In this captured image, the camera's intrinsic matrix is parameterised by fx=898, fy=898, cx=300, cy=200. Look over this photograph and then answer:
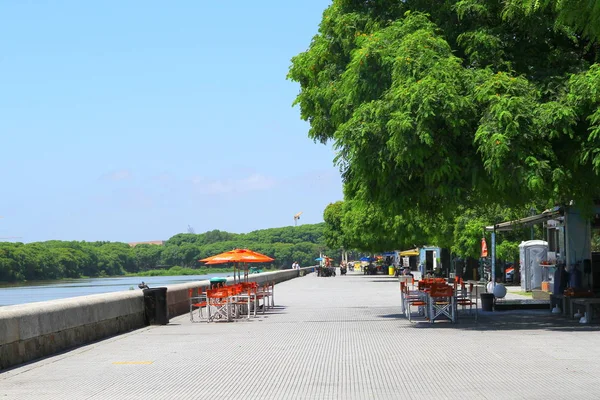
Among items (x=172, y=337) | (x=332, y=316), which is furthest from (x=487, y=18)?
(x=172, y=337)

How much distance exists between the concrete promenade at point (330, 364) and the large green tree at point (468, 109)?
3.25 m

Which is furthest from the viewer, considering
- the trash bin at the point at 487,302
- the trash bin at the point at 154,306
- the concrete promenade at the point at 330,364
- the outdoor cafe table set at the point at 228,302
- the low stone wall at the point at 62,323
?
the trash bin at the point at 487,302

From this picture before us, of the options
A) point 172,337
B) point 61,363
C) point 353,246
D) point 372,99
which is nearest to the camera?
point 61,363

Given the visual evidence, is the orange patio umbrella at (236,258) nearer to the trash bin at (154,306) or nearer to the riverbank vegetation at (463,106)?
the trash bin at (154,306)

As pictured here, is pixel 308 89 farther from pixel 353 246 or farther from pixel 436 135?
pixel 353 246

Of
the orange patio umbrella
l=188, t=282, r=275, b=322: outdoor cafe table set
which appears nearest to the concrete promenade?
l=188, t=282, r=275, b=322: outdoor cafe table set

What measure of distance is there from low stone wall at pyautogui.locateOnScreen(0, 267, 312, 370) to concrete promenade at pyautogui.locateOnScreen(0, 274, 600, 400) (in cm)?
36

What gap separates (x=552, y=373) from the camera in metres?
12.2

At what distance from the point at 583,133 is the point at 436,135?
320cm

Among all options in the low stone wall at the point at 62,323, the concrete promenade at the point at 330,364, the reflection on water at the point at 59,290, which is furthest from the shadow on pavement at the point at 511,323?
the reflection on water at the point at 59,290

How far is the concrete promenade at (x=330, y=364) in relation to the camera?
428 inches

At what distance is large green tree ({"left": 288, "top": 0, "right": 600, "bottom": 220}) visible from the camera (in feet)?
61.7

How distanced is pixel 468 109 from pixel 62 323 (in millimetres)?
9599

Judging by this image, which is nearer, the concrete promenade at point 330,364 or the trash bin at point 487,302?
the concrete promenade at point 330,364
